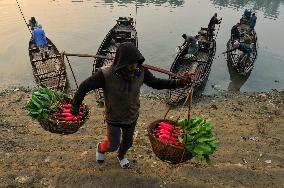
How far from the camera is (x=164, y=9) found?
106 feet

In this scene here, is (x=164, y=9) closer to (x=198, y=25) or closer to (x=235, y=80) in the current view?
(x=198, y=25)

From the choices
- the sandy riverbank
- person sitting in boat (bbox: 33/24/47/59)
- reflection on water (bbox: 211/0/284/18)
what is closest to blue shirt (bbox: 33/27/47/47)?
person sitting in boat (bbox: 33/24/47/59)

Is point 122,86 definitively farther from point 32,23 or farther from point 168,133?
point 32,23

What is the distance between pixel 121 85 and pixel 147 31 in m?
20.0

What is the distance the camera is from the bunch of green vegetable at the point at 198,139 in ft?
18.1

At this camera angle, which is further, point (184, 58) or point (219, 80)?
point (219, 80)

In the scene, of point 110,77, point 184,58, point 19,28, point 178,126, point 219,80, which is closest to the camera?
point 110,77

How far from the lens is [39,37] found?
595 inches

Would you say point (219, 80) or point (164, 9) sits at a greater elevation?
point (164, 9)

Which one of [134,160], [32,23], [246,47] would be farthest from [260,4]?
[134,160]

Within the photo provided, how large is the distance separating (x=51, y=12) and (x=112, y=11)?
574cm

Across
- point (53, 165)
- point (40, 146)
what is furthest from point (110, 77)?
point (40, 146)

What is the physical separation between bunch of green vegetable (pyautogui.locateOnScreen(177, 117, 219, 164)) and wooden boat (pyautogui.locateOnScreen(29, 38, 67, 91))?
305 inches

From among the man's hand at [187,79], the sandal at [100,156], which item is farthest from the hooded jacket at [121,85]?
the sandal at [100,156]
